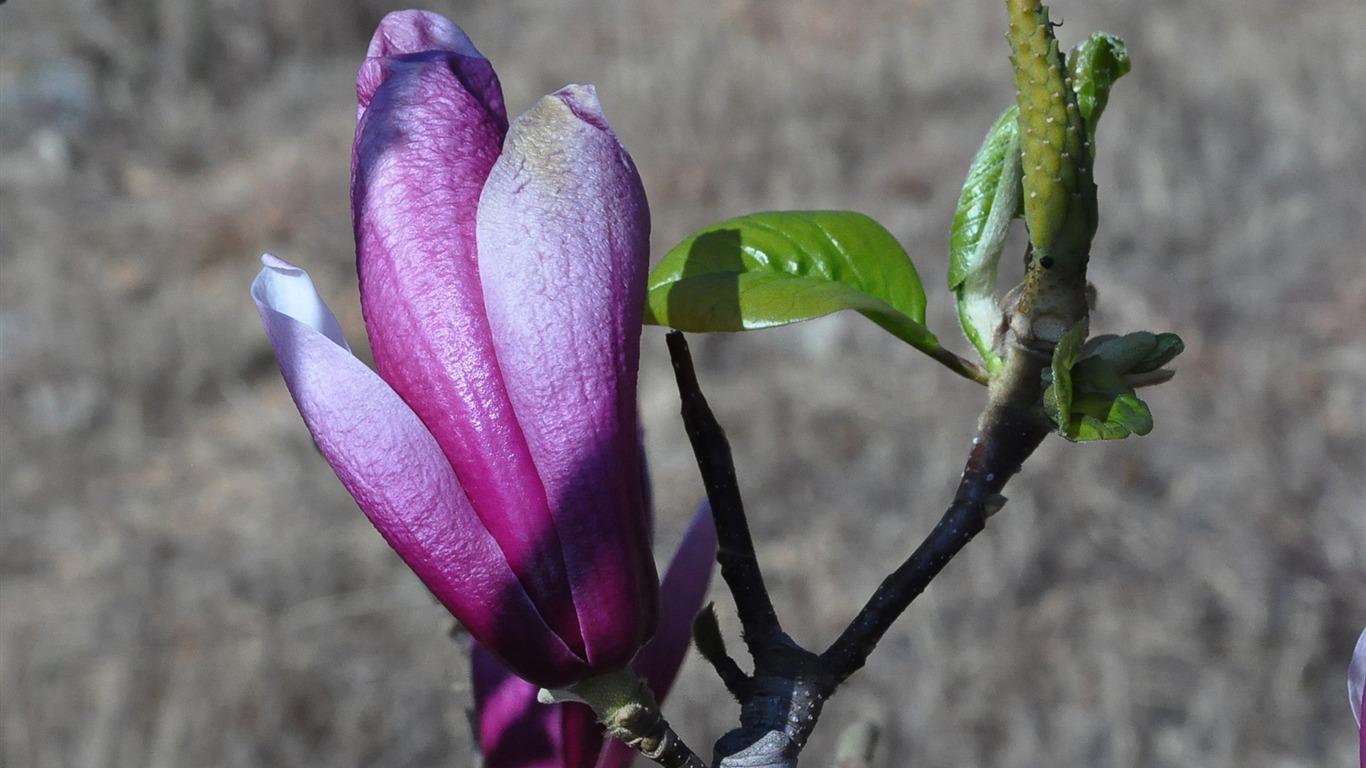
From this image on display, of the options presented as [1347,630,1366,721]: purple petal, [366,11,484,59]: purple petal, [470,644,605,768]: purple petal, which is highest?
[366,11,484,59]: purple petal

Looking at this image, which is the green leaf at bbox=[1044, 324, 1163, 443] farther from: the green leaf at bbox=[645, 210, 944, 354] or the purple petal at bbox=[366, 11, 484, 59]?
the purple petal at bbox=[366, 11, 484, 59]

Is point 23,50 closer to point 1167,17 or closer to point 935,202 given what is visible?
point 935,202

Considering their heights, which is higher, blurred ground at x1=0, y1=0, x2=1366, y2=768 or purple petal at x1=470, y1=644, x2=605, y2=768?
blurred ground at x1=0, y1=0, x2=1366, y2=768

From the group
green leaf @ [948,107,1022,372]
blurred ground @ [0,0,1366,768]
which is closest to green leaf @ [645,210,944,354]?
green leaf @ [948,107,1022,372]

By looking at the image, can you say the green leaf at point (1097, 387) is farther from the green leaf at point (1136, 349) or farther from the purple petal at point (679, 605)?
the purple petal at point (679, 605)

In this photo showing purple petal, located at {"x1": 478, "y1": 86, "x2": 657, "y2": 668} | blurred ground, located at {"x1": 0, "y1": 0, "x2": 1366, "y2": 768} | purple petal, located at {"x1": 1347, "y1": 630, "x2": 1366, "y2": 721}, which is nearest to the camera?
purple petal, located at {"x1": 478, "y1": 86, "x2": 657, "y2": 668}

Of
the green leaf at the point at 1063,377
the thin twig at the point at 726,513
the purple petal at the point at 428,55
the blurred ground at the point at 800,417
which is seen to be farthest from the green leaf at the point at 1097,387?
the blurred ground at the point at 800,417

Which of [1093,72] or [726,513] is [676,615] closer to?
[726,513]

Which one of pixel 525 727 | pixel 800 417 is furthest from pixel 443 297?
pixel 800 417
